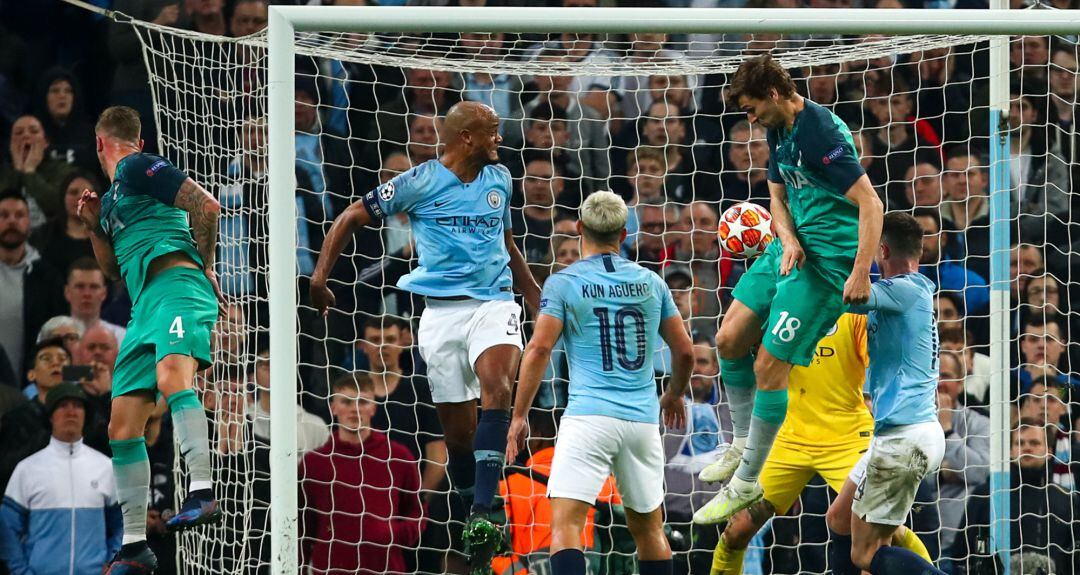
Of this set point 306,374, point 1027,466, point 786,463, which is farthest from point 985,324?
point 306,374

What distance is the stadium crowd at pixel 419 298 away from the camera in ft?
26.2

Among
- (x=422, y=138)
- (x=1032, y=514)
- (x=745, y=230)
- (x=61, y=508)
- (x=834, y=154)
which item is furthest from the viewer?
(x=422, y=138)

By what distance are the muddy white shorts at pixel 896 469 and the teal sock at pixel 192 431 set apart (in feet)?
9.79

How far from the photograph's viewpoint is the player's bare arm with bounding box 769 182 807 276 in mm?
6258

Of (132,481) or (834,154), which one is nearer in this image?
(834,154)

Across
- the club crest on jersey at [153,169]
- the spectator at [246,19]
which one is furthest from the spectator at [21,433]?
the spectator at [246,19]

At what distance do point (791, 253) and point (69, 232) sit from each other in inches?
185

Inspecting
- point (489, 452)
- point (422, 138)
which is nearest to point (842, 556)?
point (489, 452)

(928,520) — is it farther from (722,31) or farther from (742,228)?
(722,31)

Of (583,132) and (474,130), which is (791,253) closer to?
(474,130)

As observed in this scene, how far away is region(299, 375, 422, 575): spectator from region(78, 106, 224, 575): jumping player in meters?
1.54

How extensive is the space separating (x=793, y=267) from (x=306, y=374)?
369cm

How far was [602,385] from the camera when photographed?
6.36 metres

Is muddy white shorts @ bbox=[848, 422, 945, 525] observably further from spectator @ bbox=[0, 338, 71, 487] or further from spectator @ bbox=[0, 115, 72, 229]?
spectator @ bbox=[0, 115, 72, 229]
